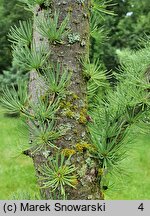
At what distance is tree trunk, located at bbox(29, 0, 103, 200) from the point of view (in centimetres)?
88

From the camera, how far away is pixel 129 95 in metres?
0.94

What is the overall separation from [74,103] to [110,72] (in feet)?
3.91

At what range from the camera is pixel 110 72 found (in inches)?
81.9

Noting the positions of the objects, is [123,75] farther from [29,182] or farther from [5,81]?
[5,81]

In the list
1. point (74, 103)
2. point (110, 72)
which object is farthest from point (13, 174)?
point (74, 103)

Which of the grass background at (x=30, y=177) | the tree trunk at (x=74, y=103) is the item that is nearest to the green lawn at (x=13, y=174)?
the grass background at (x=30, y=177)

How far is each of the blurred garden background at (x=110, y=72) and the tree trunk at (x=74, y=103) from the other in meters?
0.08

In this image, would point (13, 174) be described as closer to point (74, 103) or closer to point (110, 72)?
point (110, 72)

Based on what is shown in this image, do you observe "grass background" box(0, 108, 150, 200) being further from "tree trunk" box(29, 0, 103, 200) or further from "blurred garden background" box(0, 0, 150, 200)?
"tree trunk" box(29, 0, 103, 200)

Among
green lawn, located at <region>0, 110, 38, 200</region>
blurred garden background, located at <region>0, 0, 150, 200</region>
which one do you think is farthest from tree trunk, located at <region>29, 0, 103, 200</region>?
green lawn, located at <region>0, 110, 38, 200</region>

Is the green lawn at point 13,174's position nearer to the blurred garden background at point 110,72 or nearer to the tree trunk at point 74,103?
the blurred garden background at point 110,72

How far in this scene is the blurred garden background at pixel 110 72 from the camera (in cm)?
175

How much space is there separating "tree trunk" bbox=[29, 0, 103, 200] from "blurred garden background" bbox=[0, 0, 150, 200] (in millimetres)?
77

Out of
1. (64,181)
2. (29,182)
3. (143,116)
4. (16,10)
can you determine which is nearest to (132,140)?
(143,116)
